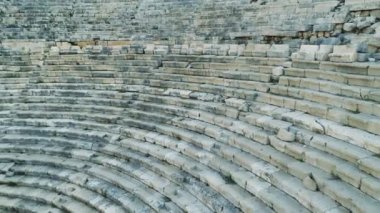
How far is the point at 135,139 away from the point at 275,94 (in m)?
3.03

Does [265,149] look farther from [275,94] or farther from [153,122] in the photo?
[153,122]

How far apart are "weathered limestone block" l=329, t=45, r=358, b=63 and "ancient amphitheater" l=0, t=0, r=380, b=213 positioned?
0.02 meters

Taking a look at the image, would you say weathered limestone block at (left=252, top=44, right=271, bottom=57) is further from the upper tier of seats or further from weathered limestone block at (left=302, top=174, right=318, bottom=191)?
weathered limestone block at (left=302, top=174, right=318, bottom=191)

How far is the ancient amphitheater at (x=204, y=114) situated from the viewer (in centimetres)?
470

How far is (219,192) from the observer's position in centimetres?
539

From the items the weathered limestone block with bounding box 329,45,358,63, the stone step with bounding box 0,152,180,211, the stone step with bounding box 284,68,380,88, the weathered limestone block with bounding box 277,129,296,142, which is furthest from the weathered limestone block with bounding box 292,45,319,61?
the stone step with bounding box 0,152,180,211

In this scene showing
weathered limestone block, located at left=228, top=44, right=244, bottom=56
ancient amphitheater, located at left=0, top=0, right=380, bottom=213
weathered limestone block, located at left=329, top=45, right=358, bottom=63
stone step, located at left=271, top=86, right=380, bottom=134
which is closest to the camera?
stone step, located at left=271, top=86, right=380, bottom=134

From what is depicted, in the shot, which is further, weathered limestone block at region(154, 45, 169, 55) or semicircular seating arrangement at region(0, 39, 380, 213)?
weathered limestone block at region(154, 45, 169, 55)

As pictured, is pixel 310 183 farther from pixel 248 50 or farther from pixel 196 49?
pixel 196 49

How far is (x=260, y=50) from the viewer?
7.72m

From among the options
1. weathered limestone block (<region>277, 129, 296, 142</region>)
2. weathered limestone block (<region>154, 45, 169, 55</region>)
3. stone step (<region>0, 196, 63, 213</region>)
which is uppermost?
weathered limestone block (<region>154, 45, 169, 55</region>)

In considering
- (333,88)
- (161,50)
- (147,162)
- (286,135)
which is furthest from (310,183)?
(161,50)

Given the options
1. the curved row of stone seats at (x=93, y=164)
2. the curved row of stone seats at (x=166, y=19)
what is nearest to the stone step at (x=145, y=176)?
the curved row of stone seats at (x=93, y=164)

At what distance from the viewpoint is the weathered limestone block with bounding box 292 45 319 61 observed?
648 centimetres
